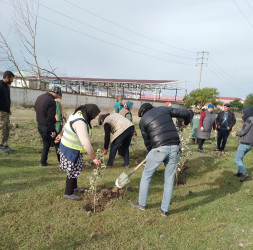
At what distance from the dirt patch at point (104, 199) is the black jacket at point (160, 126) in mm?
1184

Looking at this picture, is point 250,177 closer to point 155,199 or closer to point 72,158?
point 155,199

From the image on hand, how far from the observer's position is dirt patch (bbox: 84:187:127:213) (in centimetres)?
364

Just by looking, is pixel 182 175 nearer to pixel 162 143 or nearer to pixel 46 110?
pixel 162 143

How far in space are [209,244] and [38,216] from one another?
241cm

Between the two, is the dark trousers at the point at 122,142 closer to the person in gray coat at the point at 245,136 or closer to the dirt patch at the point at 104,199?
the dirt patch at the point at 104,199

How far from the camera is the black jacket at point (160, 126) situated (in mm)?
3371

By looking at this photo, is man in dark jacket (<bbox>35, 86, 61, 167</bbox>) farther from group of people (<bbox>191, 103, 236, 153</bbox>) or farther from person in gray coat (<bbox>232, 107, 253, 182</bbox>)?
group of people (<bbox>191, 103, 236, 153</bbox>)

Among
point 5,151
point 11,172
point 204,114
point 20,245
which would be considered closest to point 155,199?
point 20,245

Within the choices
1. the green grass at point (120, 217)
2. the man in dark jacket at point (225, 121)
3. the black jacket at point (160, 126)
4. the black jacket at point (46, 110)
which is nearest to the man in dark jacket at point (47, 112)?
the black jacket at point (46, 110)

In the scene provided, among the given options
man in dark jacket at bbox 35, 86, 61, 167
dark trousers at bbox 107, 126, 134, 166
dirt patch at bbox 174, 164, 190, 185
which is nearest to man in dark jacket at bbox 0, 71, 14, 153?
man in dark jacket at bbox 35, 86, 61, 167

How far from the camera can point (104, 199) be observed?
12.9 feet

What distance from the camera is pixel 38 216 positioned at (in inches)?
129

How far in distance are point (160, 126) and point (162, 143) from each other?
259 mm

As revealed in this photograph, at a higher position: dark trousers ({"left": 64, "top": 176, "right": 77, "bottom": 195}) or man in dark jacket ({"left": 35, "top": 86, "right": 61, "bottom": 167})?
man in dark jacket ({"left": 35, "top": 86, "right": 61, "bottom": 167})
